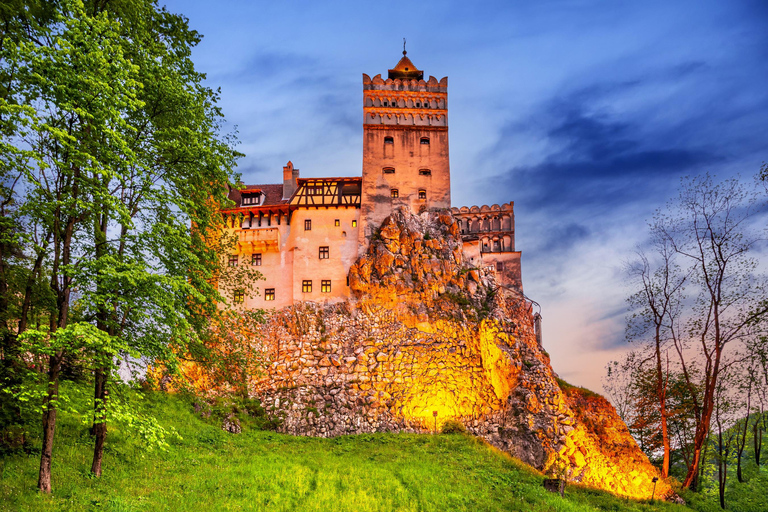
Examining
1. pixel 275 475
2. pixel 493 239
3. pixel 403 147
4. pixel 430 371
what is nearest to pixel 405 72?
pixel 403 147

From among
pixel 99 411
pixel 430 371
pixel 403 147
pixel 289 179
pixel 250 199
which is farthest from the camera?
pixel 403 147

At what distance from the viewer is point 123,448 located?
2205 centimetres

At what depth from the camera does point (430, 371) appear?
41.8m

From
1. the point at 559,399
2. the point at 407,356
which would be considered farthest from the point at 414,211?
the point at 559,399

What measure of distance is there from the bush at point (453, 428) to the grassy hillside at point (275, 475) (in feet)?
5.56

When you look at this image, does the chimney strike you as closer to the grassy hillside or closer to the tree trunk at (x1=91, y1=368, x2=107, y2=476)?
the grassy hillside

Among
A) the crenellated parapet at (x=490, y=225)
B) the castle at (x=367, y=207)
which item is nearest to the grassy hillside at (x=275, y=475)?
the castle at (x=367, y=207)

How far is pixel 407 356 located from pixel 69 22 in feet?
109

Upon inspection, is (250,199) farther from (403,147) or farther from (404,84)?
(404,84)

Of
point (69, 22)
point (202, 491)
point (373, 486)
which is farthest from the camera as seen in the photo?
point (373, 486)

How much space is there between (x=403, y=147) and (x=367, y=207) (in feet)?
26.5

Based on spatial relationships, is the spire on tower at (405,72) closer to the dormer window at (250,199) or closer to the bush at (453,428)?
the dormer window at (250,199)

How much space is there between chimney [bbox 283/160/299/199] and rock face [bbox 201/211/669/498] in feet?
33.8

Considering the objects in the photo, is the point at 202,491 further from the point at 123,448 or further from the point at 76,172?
the point at 76,172
